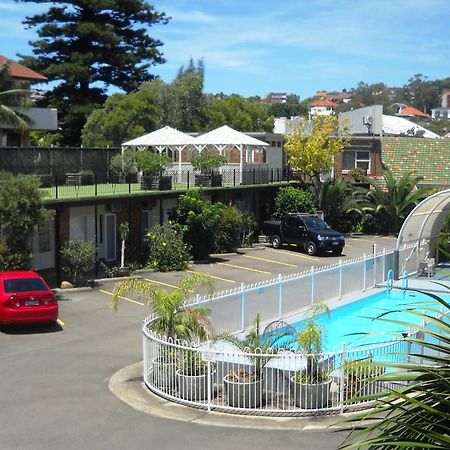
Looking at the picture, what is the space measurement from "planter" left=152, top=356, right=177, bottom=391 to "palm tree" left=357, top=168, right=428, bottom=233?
96.4ft

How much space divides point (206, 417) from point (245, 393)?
0.77 meters

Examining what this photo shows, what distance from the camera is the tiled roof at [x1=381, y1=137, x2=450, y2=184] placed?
4522 centimetres

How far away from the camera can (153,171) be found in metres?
32.0

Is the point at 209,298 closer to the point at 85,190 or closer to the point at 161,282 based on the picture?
the point at 161,282

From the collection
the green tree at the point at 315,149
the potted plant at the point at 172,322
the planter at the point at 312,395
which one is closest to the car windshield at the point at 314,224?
the green tree at the point at 315,149

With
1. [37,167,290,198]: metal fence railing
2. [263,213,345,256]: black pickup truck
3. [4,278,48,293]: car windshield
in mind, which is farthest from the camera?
[263,213,345,256]: black pickup truck

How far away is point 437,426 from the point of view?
4.30 m

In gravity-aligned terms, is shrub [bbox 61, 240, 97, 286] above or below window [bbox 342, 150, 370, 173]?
below

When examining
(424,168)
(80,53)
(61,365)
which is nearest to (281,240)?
(424,168)

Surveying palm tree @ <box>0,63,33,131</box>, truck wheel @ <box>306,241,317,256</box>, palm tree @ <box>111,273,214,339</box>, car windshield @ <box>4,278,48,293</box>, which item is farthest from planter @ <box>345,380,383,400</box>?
palm tree @ <box>0,63,33,131</box>

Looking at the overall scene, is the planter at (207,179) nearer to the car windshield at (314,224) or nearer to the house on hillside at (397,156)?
the car windshield at (314,224)

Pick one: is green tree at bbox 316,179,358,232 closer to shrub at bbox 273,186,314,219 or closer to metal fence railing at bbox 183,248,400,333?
shrub at bbox 273,186,314,219

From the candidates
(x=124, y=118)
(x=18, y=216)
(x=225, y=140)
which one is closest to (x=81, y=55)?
(x=124, y=118)

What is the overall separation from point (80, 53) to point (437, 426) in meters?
56.5
